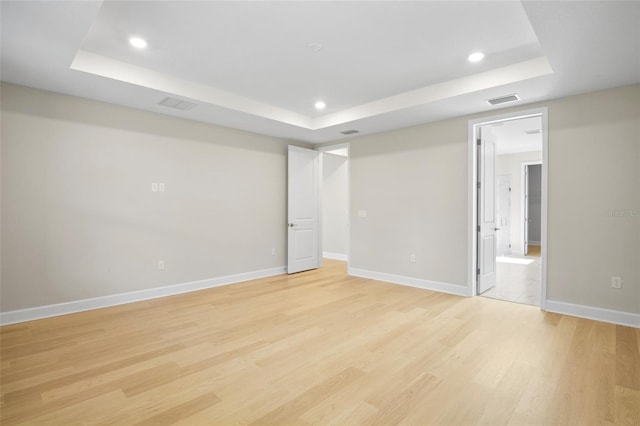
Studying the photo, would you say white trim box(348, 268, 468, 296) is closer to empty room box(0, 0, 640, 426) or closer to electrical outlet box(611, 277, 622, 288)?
empty room box(0, 0, 640, 426)

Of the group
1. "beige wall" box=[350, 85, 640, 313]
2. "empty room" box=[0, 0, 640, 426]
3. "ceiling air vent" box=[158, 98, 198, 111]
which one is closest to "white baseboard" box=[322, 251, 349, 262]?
"empty room" box=[0, 0, 640, 426]

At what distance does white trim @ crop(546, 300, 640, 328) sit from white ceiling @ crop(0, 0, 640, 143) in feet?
8.23

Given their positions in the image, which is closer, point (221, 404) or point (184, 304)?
point (221, 404)

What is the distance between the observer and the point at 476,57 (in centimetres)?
328

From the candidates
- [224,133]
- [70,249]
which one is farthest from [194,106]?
[70,249]

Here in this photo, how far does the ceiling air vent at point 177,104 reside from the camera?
3996 millimetres

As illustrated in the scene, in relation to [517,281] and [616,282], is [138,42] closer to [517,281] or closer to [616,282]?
[616,282]

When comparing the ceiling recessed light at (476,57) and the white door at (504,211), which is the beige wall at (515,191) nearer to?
the white door at (504,211)

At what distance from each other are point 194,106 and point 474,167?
402 cm

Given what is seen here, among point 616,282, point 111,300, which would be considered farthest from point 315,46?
point 616,282

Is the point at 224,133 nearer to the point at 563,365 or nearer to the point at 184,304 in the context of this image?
the point at 184,304

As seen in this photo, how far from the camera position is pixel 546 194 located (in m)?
3.95

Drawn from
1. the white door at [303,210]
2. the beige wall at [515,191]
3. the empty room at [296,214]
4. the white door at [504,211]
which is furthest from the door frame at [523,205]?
the white door at [303,210]

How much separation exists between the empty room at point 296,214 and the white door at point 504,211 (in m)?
3.14
